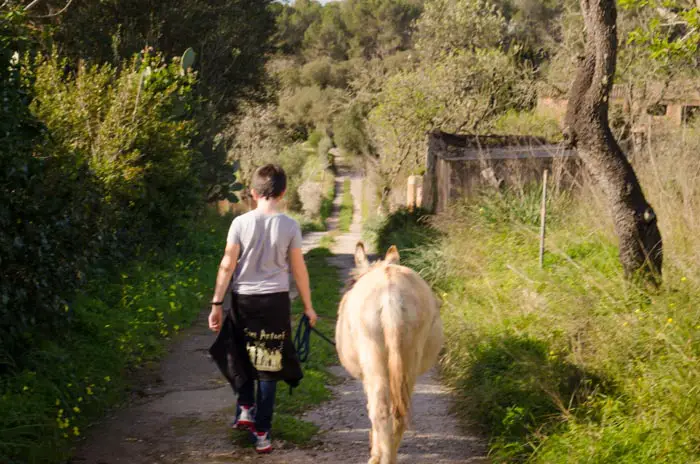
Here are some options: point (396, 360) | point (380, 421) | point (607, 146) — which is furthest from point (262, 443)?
point (607, 146)

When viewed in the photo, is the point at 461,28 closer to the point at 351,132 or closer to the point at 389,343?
the point at 351,132

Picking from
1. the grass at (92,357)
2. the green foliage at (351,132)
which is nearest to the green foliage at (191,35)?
the grass at (92,357)

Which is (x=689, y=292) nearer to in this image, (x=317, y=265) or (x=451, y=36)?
(x=317, y=265)

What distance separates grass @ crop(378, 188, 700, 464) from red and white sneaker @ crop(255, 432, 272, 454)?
157cm

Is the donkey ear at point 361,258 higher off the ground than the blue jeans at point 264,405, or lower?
higher

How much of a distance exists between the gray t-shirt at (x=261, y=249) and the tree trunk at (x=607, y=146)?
3014 millimetres

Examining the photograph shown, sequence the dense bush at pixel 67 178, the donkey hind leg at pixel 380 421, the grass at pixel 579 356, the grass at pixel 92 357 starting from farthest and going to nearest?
the dense bush at pixel 67 178
the grass at pixel 92 357
the grass at pixel 579 356
the donkey hind leg at pixel 380 421

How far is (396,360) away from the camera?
492 centimetres

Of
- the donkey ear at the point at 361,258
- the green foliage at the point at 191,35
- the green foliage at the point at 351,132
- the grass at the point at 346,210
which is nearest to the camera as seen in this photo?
the donkey ear at the point at 361,258

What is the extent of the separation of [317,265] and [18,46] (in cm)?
1239

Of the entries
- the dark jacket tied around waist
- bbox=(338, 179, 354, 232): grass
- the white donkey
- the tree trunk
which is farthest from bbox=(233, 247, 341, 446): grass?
bbox=(338, 179, 354, 232): grass

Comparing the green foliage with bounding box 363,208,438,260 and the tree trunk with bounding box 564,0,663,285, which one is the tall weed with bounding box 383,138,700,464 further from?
the green foliage with bounding box 363,208,438,260

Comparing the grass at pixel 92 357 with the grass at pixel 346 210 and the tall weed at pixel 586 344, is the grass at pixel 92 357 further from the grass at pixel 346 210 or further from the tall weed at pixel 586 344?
the grass at pixel 346 210

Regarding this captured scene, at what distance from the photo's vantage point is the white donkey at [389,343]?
193 inches
